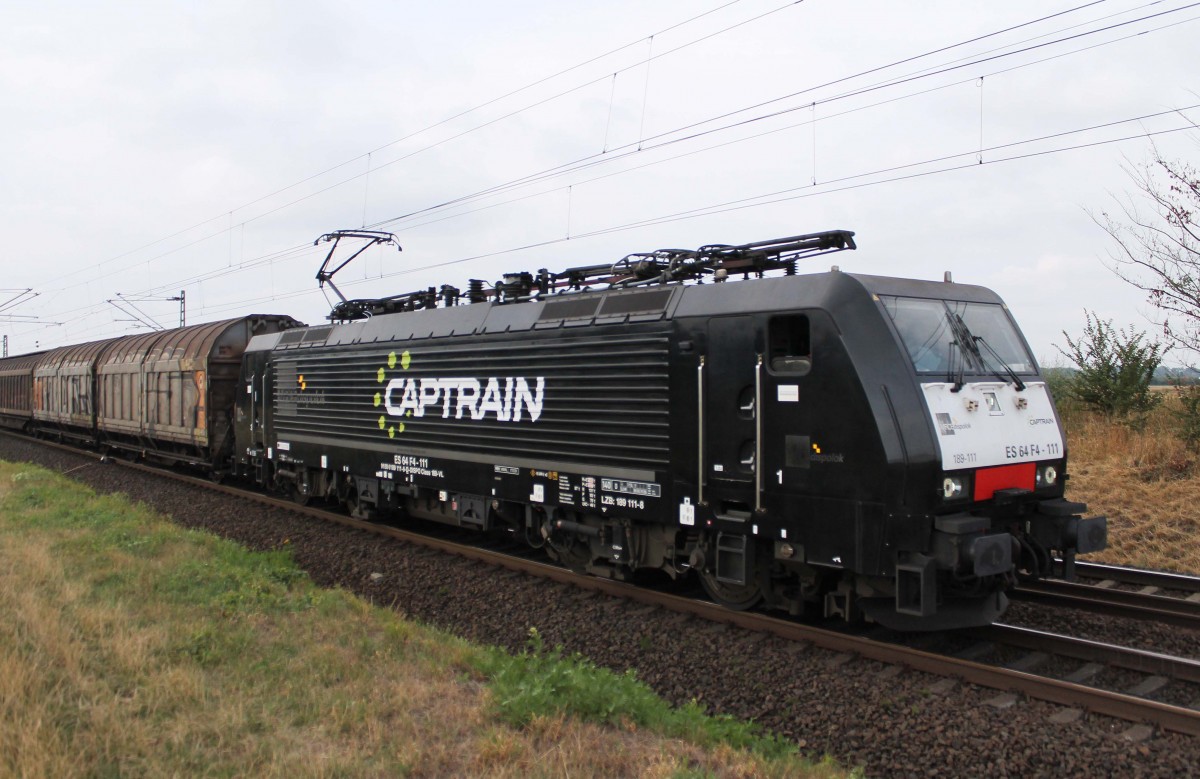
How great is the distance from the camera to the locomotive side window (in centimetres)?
723

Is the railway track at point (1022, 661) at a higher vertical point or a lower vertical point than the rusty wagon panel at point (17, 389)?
lower

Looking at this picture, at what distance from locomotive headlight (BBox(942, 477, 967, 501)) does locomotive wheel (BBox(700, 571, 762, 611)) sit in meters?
1.96

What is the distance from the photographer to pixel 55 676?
539cm

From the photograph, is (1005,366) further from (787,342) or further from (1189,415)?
(1189,415)

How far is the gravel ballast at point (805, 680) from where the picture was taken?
5.18 meters

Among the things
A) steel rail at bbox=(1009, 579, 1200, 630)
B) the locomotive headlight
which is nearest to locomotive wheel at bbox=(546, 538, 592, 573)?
the locomotive headlight

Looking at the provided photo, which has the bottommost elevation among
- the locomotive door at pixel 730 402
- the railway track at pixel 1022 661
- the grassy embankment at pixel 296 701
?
the railway track at pixel 1022 661

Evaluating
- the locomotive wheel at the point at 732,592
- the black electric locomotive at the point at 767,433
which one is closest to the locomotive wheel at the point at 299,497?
the black electric locomotive at the point at 767,433

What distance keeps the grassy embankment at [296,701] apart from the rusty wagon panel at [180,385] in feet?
32.7

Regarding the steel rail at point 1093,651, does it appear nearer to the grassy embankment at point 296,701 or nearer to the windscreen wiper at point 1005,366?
the windscreen wiper at point 1005,366

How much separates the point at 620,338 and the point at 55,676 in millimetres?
5478

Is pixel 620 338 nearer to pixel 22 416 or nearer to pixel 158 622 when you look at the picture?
pixel 158 622

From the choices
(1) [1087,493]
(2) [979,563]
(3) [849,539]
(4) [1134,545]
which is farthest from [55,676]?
(1) [1087,493]

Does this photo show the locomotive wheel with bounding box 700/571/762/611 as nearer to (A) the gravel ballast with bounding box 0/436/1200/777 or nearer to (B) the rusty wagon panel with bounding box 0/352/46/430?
(A) the gravel ballast with bounding box 0/436/1200/777
